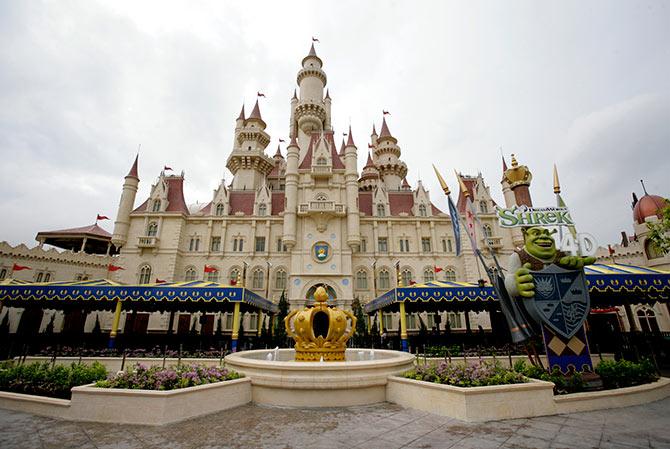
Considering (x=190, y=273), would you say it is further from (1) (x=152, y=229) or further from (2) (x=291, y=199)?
(2) (x=291, y=199)

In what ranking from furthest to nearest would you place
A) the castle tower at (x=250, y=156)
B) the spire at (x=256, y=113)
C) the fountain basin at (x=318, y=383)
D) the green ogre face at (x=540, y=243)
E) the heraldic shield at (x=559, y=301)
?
the spire at (x=256, y=113) → the castle tower at (x=250, y=156) → the green ogre face at (x=540, y=243) → the heraldic shield at (x=559, y=301) → the fountain basin at (x=318, y=383)

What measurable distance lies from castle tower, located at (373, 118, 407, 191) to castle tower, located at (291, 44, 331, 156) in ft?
27.2

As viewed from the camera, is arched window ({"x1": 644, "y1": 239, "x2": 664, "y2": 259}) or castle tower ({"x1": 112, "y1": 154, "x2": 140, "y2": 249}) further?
castle tower ({"x1": 112, "y1": 154, "x2": 140, "y2": 249})

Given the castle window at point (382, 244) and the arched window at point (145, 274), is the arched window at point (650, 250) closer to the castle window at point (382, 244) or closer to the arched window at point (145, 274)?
the castle window at point (382, 244)

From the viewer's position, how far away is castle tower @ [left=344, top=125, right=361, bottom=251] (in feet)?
97.5

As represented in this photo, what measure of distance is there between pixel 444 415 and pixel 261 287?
2565cm

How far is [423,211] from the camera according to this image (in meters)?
33.8

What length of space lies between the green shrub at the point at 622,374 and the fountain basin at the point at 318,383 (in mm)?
5423

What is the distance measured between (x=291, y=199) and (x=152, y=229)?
1481 centimetres

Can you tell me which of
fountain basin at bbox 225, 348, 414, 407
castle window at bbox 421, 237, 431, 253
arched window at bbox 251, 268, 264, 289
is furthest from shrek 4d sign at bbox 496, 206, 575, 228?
arched window at bbox 251, 268, 264, 289

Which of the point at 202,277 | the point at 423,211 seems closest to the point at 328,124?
the point at 423,211

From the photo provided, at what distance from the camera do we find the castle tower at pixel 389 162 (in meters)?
42.5

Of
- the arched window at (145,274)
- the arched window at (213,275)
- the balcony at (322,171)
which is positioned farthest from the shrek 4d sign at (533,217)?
the arched window at (145,274)

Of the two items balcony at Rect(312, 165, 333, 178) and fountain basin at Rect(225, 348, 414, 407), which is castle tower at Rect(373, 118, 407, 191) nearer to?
balcony at Rect(312, 165, 333, 178)
